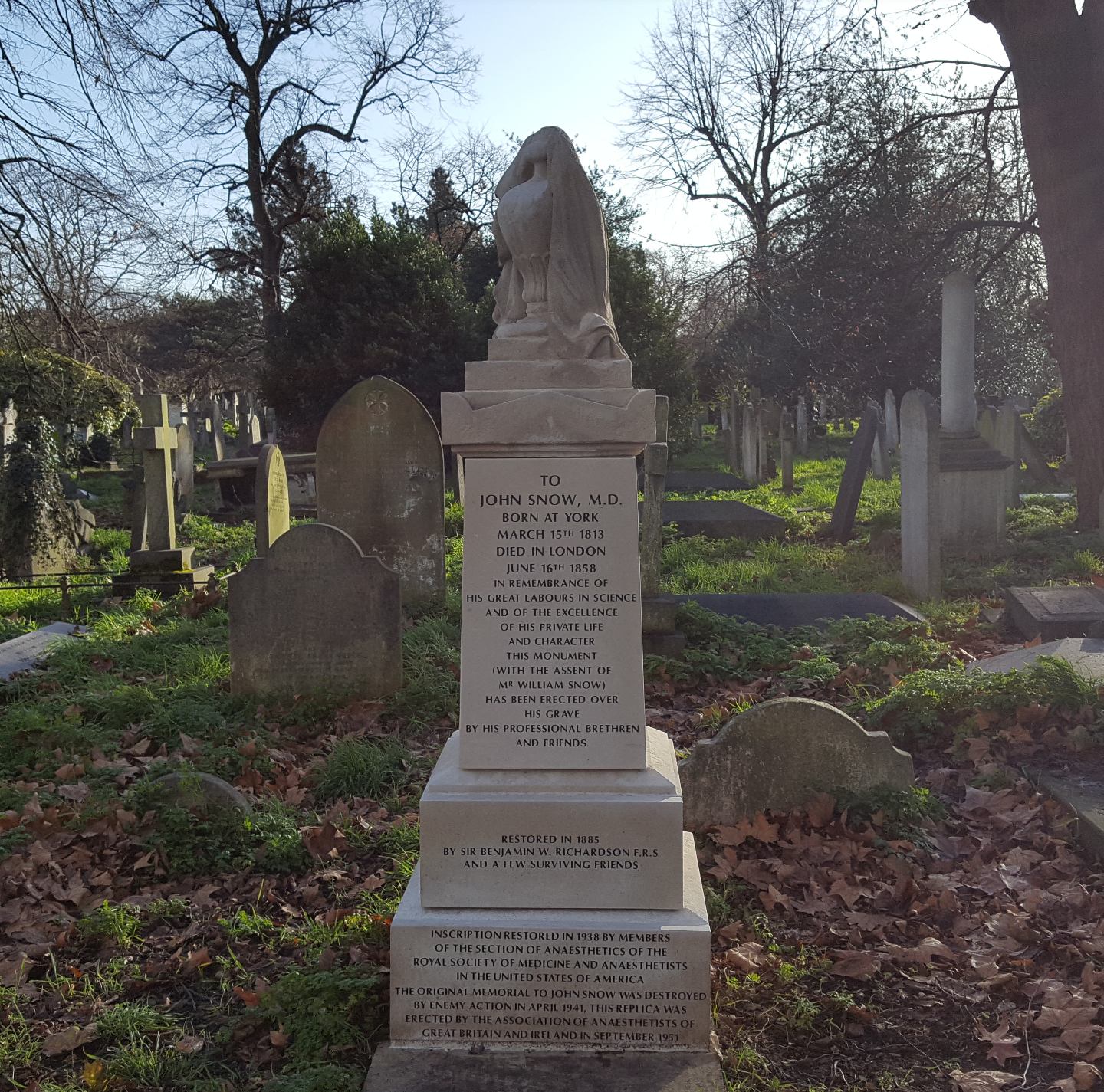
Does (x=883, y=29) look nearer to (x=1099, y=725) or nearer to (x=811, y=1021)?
(x=1099, y=725)

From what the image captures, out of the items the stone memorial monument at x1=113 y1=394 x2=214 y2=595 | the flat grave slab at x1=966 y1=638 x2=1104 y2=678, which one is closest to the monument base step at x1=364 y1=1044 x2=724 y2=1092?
the flat grave slab at x1=966 y1=638 x2=1104 y2=678

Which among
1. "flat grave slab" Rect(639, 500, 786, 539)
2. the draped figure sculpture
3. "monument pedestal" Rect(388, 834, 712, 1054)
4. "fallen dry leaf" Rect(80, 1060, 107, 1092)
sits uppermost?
the draped figure sculpture

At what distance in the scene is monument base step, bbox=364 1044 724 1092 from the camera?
2.89 m

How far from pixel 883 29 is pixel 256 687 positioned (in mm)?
11571

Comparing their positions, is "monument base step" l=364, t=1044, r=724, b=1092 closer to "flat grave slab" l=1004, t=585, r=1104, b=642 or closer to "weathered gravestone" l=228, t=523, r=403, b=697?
"weathered gravestone" l=228, t=523, r=403, b=697

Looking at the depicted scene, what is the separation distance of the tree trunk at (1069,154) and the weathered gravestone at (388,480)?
7471mm

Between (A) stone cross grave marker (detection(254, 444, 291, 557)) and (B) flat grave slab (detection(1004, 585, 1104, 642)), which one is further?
(A) stone cross grave marker (detection(254, 444, 291, 557))

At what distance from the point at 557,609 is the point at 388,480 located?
19.6ft

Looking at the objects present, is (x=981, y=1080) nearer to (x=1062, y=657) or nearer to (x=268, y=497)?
(x=1062, y=657)

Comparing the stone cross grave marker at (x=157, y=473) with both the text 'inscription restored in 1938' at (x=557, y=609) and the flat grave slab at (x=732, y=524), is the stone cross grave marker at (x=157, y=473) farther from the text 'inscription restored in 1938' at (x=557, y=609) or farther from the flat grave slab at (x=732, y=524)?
the text 'inscription restored in 1938' at (x=557, y=609)

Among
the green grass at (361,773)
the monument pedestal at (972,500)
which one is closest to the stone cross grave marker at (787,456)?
the monument pedestal at (972,500)

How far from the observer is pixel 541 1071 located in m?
3.00

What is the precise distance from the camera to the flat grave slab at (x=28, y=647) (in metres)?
7.32

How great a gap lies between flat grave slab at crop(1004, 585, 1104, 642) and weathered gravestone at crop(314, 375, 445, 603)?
4.84 meters
